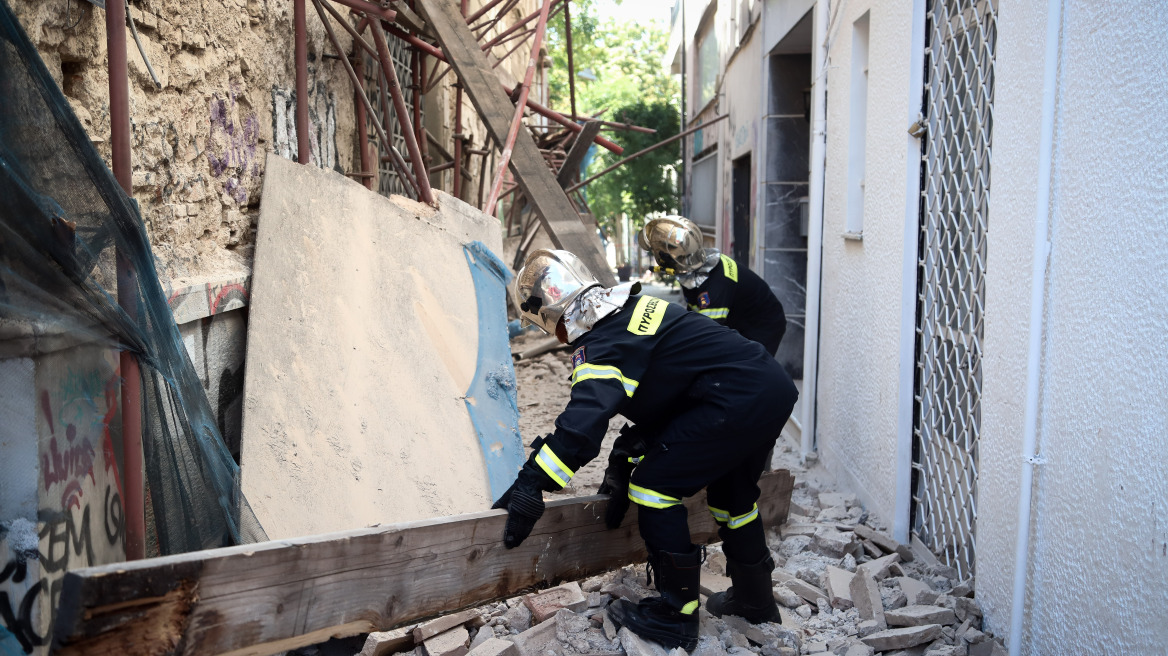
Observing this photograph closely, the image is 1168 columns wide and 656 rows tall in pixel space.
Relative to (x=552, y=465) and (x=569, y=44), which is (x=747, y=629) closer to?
(x=552, y=465)

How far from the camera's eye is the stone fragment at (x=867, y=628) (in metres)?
3.10

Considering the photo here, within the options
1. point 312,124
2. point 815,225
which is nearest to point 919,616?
point 815,225

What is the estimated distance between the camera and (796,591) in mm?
3432

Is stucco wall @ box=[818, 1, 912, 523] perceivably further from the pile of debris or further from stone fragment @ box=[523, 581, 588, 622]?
stone fragment @ box=[523, 581, 588, 622]

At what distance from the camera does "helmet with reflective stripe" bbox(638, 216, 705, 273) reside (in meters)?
4.61

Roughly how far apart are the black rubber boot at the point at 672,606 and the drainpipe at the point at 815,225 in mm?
2893

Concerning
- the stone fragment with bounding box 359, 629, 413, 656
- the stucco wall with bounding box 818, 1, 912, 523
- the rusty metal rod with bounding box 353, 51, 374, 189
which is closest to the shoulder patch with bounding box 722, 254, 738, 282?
the stucco wall with bounding box 818, 1, 912, 523

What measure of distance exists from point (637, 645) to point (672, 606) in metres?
0.18

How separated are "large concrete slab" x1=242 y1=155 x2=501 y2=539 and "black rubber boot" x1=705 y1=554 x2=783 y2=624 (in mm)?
1089

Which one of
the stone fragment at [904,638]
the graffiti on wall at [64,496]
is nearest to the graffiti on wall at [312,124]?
the graffiti on wall at [64,496]

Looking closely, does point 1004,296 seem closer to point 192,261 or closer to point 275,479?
point 275,479

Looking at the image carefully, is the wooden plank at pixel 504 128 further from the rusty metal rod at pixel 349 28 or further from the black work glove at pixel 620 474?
the black work glove at pixel 620 474

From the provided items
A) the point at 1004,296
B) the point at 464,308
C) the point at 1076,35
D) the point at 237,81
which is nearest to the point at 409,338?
the point at 464,308

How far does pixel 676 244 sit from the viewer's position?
461 cm
